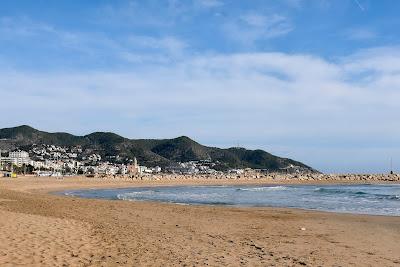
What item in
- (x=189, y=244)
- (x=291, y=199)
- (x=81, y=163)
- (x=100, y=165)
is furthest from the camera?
(x=81, y=163)

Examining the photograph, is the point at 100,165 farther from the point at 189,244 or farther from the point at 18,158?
the point at 189,244

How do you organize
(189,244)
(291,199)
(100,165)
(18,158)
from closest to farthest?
(189,244) → (291,199) → (18,158) → (100,165)

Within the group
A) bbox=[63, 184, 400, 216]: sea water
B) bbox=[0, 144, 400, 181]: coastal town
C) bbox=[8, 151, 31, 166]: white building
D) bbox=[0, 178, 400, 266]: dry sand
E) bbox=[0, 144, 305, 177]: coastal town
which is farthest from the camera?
bbox=[8, 151, 31, 166]: white building

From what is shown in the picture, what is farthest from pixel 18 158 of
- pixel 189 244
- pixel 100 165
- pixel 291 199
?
pixel 189 244

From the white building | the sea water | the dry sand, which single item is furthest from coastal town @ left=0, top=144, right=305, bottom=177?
the dry sand

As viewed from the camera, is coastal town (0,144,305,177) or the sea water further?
coastal town (0,144,305,177)

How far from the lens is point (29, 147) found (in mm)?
173625

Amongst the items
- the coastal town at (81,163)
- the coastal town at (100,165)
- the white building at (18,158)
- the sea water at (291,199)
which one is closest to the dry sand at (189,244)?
the sea water at (291,199)

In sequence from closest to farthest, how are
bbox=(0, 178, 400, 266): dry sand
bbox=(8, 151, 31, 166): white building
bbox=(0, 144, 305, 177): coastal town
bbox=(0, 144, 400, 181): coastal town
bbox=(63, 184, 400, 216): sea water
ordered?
1. bbox=(0, 178, 400, 266): dry sand
2. bbox=(63, 184, 400, 216): sea water
3. bbox=(0, 144, 400, 181): coastal town
4. bbox=(0, 144, 305, 177): coastal town
5. bbox=(8, 151, 31, 166): white building

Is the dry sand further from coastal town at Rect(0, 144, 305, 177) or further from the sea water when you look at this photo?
coastal town at Rect(0, 144, 305, 177)

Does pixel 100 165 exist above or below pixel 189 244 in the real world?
above

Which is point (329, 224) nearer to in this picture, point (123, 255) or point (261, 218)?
point (261, 218)

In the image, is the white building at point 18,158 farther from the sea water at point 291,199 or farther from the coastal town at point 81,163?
the sea water at point 291,199

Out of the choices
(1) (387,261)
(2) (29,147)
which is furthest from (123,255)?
(2) (29,147)
